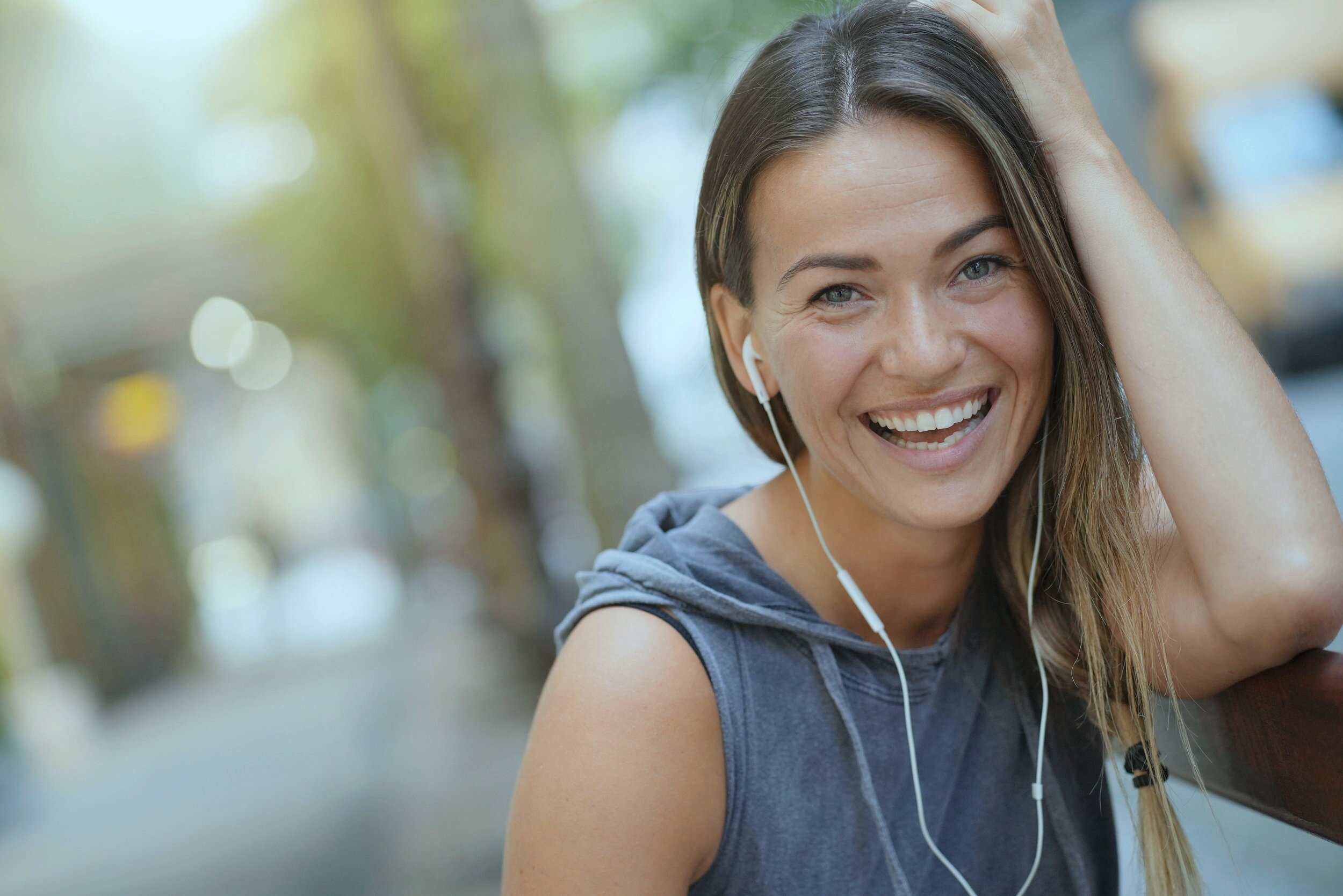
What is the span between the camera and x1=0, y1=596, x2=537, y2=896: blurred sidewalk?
19.1ft

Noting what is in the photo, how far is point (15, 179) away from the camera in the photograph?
12.7m

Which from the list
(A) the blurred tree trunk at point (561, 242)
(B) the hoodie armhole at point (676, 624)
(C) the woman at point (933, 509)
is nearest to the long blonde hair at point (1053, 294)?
(C) the woman at point (933, 509)

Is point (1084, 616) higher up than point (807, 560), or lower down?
lower down

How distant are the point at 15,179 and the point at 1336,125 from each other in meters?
12.6

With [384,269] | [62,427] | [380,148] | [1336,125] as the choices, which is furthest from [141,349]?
[1336,125]

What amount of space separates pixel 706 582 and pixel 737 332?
15.1 inches

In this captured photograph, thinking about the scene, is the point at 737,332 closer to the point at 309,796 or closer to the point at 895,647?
Answer: the point at 895,647

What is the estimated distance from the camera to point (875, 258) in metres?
1.44

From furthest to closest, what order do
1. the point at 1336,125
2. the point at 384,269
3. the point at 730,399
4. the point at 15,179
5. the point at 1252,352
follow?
1. the point at 15,179
2. the point at 384,269
3. the point at 1336,125
4. the point at 730,399
5. the point at 1252,352

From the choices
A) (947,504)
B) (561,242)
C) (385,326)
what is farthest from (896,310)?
(385,326)

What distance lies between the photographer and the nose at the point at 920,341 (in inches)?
56.4

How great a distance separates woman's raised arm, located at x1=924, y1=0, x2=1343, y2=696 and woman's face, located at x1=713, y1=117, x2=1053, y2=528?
0.38 ft

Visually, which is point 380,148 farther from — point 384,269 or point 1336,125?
point 1336,125

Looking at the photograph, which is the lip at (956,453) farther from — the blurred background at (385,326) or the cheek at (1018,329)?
the blurred background at (385,326)
